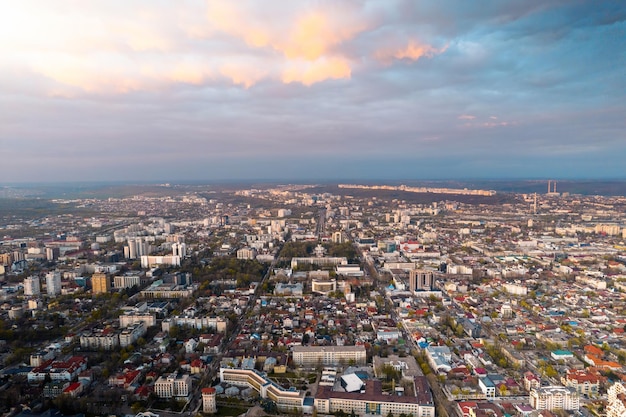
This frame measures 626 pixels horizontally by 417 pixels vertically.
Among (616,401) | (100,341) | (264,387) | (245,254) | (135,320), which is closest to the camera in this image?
(616,401)

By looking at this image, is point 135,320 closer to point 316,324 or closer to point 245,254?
point 316,324

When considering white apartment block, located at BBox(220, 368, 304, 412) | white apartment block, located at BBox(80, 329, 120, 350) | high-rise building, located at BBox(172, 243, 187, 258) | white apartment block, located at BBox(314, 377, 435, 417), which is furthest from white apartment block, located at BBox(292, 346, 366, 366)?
high-rise building, located at BBox(172, 243, 187, 258)

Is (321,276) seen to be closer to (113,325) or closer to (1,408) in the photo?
(113,325)

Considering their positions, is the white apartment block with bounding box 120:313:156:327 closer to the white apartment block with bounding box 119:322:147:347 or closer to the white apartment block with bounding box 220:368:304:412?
the white apartment block with bounding box 119:322:147:347

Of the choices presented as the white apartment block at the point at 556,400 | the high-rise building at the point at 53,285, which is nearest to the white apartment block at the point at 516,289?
the white apartment block at the point at 556,400

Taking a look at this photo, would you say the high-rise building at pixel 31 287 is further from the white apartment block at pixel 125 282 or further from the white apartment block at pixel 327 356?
the white apartment block at pixel 327 356

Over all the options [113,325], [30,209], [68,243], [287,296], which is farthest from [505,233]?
[30,209]

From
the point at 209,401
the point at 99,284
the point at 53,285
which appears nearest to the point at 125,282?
the point at 99,284
